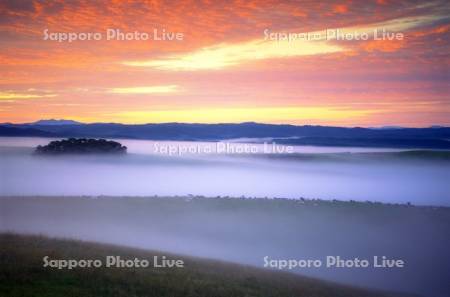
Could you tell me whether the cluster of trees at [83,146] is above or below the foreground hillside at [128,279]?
above

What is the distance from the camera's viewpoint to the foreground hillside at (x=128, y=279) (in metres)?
9.73

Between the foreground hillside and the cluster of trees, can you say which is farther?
the cluster of trees

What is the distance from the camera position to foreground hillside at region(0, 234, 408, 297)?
9.73 meters

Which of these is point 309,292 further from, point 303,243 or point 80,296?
point 303,243

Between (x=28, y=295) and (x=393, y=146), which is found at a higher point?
(x=393, y=146)

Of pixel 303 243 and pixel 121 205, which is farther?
pixel 121 205

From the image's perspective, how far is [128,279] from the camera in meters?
10.8

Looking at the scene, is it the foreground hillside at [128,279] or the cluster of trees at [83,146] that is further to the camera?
the cluster of trees at [83,146]

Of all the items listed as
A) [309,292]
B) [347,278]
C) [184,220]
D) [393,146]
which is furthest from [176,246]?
[393,146]

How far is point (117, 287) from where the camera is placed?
1007cm

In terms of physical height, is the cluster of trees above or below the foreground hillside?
above

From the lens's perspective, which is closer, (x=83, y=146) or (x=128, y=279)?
(x=128, y=279)

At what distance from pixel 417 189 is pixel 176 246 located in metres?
18.4

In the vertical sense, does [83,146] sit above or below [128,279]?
above
